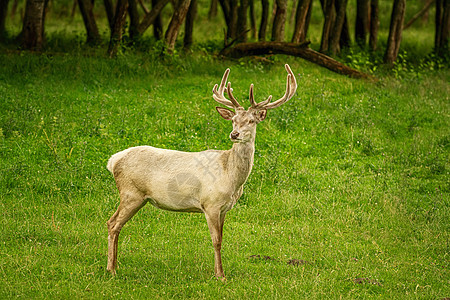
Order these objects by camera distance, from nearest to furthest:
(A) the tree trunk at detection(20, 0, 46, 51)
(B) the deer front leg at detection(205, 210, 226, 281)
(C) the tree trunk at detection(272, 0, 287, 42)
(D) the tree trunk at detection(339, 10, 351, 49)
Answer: (B) the deer front leg at detection(205, 210, 226, 281)
(A) the tree trunk at detection(20, 0, 46, 51)
(C) the tree trunk at detection(272, 0, 287, 42)
(D) the tree trunk at detection(339, 10, 351, 49)

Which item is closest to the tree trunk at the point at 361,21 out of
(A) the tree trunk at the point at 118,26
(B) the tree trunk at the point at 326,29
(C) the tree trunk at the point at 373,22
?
(C) the tree trunk at the point at 373,22

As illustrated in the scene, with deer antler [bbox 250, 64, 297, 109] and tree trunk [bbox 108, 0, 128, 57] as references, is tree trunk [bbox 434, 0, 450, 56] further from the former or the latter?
deer antler [bbox 250, 64, 297, 109]

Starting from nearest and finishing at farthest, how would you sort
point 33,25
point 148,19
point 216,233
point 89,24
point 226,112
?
point 216,233
point 226,112
point 33,25
point 148,19
point 89,24

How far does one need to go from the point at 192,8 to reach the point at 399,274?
12.8 m

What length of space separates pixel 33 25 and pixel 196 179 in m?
9.87

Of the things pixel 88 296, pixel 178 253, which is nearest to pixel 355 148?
pixel 178 253

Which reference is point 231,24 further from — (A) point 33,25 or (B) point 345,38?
(A) point 33,25

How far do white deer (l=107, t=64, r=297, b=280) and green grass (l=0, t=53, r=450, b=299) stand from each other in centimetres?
67

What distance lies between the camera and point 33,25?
48.9 feet

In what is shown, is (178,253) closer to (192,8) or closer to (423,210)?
(423,210)

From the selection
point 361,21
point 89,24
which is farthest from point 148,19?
point 361,21

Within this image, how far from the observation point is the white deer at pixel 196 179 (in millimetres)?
6641

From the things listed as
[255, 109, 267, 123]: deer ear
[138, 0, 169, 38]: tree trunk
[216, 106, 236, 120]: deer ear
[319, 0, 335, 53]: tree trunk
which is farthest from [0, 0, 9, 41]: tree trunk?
[255, 109, 267, 123]: deer ear

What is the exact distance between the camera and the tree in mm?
14766
